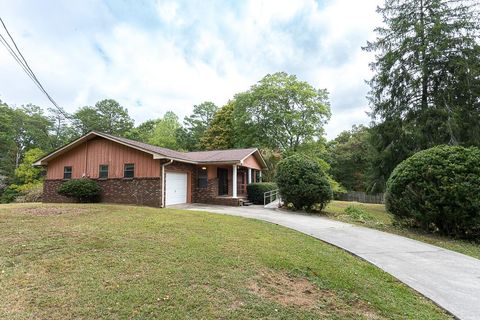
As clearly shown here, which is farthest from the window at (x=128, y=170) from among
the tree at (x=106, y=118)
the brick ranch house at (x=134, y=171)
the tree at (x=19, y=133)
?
the tree at (x=106, y=118)

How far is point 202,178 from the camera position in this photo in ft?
55.7

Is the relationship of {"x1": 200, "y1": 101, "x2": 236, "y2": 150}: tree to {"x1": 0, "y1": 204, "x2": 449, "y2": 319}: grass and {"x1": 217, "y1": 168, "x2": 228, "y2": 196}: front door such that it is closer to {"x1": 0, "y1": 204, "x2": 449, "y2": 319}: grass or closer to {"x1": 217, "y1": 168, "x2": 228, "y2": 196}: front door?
{"x1": 217, "y1": 168, "x2": 228, "y2": 196}: front door

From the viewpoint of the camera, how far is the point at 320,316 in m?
3.12

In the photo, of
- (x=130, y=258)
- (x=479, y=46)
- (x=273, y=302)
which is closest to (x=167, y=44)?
(x=130, y=258)

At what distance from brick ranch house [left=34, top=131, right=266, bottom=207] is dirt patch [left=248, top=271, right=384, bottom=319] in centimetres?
1049

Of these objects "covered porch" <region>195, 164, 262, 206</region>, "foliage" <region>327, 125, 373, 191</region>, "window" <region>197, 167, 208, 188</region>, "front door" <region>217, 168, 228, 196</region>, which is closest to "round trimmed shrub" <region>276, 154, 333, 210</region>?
"covered porch" <region>195, 164, 262, 206</region>

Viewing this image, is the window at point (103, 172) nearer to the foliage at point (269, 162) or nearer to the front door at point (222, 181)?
the front door at point (222, 181)

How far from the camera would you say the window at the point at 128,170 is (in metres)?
14.5

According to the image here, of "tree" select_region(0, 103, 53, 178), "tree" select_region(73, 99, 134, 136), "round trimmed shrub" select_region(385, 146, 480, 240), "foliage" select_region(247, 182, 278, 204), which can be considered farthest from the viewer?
"tree" select_region(73, 99, 134, 136)

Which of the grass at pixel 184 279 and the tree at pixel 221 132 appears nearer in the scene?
the grass at pixel 184 279

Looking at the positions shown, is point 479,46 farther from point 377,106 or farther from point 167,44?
point 167,44

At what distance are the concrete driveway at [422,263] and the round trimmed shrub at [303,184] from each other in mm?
3877

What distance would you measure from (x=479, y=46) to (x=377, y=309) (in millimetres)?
18749

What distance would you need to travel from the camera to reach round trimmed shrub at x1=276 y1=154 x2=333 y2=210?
12.8 meters
